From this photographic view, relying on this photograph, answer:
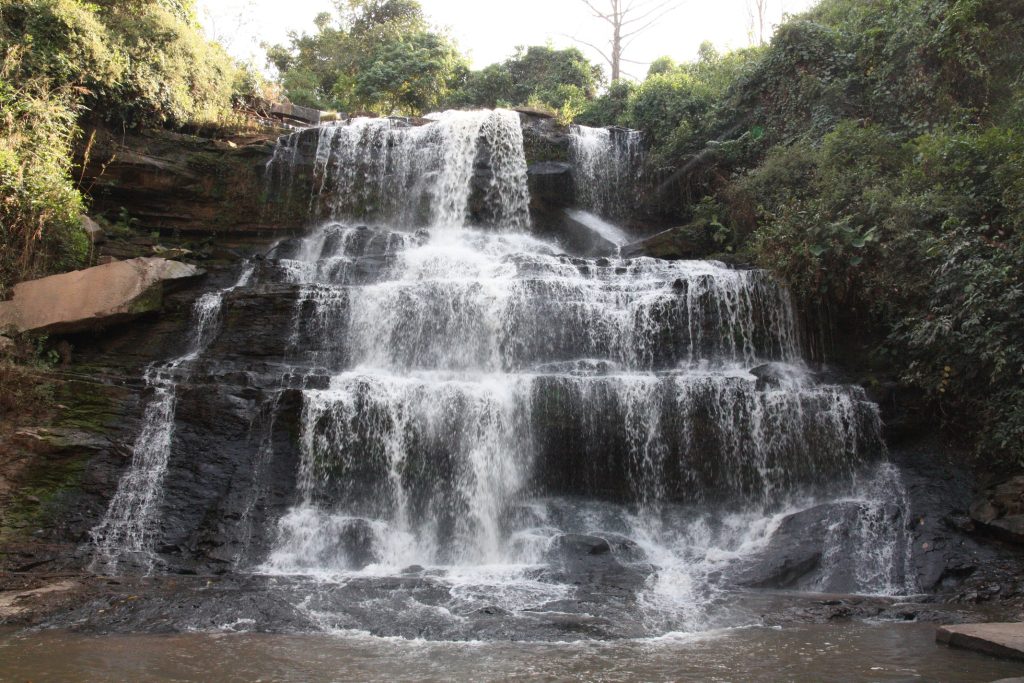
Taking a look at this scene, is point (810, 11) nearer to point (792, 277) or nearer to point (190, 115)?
point (792, 277)

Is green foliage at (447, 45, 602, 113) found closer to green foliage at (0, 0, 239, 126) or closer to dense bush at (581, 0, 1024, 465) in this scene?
dense bush at (581, 0, 1024, 465)

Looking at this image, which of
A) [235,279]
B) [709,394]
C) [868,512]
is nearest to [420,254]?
[235,279]

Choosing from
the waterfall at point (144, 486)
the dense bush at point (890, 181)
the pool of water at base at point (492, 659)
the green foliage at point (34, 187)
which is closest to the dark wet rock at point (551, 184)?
the dense bush at point (890, 181)

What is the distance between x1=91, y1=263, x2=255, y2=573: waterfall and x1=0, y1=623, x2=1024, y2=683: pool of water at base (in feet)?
9.42

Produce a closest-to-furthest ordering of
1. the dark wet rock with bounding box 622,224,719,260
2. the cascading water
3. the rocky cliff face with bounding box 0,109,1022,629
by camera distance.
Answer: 1. the cascading water
2. the rocky cliff face with bounding box 0,109,1022,629
3. the dark wet rock with bounding box 622,224,719,260

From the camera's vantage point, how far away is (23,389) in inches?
392

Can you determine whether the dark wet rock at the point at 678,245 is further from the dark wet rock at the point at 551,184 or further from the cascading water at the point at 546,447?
the dark wet rock at the point at 551,184

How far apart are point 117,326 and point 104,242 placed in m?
2.75

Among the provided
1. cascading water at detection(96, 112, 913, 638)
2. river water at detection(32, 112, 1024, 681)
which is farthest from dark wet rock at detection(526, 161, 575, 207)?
cascading water at detection(96, 112, 913, 638)

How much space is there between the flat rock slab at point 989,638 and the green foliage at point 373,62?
81.2ft

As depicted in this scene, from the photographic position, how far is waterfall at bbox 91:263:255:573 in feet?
29.6

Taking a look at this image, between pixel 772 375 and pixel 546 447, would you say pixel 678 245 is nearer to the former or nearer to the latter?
pixel 772 375

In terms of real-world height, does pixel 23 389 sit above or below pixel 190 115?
below

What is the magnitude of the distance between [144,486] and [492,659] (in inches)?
255
